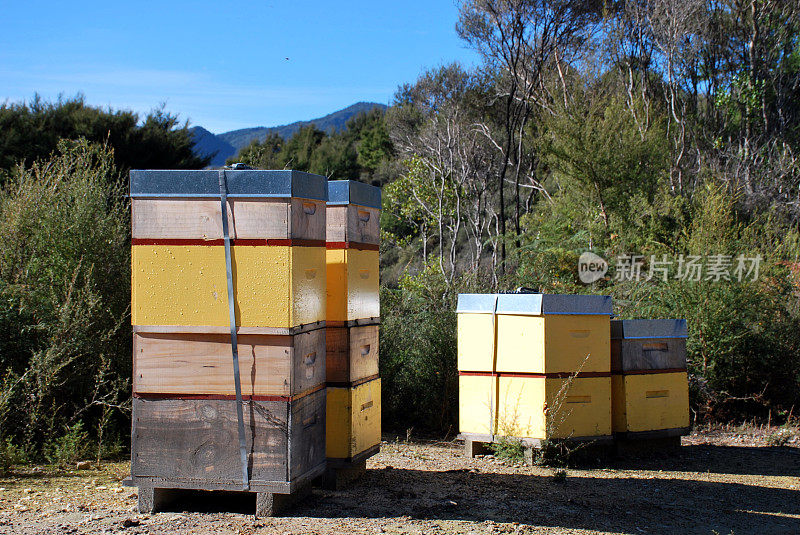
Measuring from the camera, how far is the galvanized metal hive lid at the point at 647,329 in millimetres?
6879

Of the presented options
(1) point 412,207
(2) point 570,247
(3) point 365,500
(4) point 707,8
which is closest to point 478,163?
(1) point 412,207

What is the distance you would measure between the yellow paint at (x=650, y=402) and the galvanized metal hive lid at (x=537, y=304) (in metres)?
0.88

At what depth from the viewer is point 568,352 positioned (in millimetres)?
6371

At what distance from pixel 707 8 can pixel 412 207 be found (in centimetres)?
986

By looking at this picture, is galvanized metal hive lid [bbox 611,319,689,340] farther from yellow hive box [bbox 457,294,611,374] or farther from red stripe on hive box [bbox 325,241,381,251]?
red stripe on hive box [bbox 325,241,381,251]

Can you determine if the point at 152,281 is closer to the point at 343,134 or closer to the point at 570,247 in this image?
the point at 570,247

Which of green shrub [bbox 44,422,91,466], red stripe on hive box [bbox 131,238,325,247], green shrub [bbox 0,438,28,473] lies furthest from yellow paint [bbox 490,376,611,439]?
green shrub [bbox 0,438,28,473]

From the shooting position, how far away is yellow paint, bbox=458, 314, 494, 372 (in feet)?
21.5

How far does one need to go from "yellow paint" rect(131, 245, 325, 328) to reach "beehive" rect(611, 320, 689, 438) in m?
3.83

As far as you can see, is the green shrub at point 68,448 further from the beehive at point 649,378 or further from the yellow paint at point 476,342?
the beehive at point 649,378

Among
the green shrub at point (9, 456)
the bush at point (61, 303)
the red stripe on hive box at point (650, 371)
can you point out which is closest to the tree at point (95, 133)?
the bush at point (61, 303)

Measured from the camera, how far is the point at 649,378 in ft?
22.9

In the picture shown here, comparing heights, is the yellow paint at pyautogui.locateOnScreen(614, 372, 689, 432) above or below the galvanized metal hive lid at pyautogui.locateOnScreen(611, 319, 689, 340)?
below

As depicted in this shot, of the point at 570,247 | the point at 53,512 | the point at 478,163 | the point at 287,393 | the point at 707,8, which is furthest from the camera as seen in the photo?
the point at 478,163
